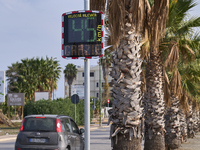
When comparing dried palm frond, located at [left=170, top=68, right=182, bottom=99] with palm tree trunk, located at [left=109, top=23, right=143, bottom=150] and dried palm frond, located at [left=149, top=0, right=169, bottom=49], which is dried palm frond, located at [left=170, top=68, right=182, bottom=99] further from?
palm tree trunk, located at [left=109, top=23, right=143, bottom=150]

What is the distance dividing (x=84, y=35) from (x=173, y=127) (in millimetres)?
13367

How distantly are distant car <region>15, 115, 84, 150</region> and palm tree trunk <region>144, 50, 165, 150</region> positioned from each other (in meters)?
4.79

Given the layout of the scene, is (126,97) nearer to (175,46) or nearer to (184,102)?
(175,46)

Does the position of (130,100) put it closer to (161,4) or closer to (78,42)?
(78,42)

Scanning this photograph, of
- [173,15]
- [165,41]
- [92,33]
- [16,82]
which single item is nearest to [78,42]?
[92,33]

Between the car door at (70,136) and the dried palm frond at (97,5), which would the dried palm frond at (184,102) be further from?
the dried palm frond at (97,5)

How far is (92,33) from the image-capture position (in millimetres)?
7285

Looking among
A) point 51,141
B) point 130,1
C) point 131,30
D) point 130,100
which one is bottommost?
point 51,141

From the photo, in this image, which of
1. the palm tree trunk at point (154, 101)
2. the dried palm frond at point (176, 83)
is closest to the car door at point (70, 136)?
the palm tree trunk at point (154, 101)

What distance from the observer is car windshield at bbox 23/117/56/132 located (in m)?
10.4

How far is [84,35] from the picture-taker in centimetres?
733

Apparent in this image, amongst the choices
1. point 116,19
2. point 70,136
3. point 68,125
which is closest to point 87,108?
point 116,19

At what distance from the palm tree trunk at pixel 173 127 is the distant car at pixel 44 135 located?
9.05 meters

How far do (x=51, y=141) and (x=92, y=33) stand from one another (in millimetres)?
4212
